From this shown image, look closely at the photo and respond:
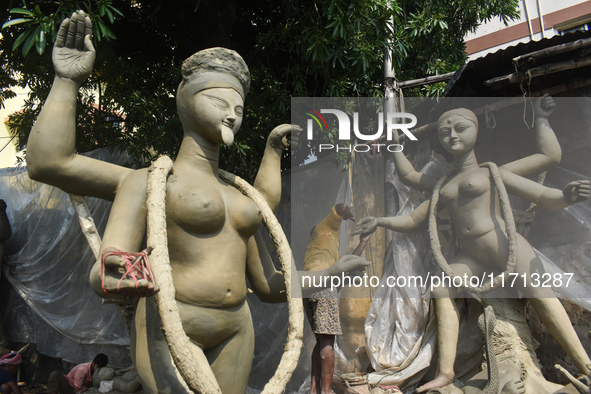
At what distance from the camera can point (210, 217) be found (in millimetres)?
2574

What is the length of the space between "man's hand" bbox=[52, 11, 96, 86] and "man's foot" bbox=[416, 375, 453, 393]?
320 centimetres

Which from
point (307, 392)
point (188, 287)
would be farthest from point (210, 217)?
point (307, 392)

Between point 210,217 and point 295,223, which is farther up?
point 295,223

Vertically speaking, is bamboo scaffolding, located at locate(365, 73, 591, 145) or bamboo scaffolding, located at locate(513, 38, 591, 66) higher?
bamboo scaffolding, located at locate(513, 38, 591, 66)

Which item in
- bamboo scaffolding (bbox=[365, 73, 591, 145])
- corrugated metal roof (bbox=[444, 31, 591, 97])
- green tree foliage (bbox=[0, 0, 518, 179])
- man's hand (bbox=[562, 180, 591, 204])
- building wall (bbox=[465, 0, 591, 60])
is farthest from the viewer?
building wall (bbox=[465, 0, 591, 60])

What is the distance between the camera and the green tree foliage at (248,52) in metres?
5.18

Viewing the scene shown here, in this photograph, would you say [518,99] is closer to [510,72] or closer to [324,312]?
[510,72]

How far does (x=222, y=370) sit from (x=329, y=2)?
3676 millimetres

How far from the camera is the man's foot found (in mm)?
3962

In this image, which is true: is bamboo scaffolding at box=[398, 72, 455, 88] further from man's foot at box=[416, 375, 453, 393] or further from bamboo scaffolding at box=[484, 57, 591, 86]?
man's foot at box=[416, 375, 453, 393]

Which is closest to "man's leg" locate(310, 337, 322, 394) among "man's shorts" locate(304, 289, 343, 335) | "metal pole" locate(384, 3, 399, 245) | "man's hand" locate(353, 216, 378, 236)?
"man's shorts" locate(304, 289, 343, 335)

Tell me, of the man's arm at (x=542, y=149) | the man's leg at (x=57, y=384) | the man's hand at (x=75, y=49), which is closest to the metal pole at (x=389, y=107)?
the man's arm at (x=542, y=149)

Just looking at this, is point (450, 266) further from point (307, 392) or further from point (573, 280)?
point (307, 392)

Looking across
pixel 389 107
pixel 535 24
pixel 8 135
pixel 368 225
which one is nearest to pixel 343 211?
pixel 368 225
